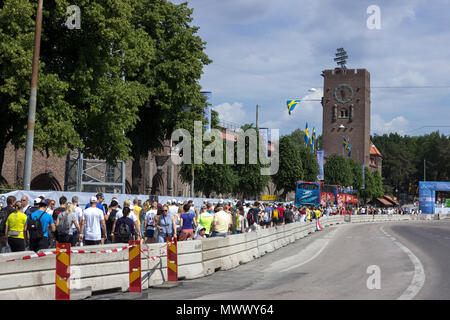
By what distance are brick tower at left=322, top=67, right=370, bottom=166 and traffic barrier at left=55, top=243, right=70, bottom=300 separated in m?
119

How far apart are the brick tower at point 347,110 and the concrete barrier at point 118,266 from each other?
359ft

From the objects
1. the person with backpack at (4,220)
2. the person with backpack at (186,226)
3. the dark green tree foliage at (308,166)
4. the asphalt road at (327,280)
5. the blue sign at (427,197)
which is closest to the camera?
the asphalt road at (327,280)

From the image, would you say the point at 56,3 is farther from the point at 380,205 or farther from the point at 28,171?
the point at 380,205

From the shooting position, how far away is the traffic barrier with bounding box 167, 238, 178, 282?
13.2 metres

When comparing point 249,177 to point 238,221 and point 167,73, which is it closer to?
point 167,73

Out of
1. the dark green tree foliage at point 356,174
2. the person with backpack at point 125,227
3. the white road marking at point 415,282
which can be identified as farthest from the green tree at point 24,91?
the dark green tree foliage at point 356,174

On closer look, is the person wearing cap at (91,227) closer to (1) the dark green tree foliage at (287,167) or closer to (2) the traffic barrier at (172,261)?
(2) the traffic barrier at (172,261)

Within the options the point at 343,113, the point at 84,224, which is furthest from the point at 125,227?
the point at 343,113

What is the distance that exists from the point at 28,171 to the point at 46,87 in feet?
13.8

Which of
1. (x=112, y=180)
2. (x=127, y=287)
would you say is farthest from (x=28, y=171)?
(x=112, y=180)

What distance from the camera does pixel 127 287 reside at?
1213cm

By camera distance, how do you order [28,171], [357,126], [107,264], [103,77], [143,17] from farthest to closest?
[357,126]
[143,17]
[103,77]
[28,171]
[107,264]

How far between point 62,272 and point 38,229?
10.1 feet

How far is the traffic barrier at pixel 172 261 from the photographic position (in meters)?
13.2
